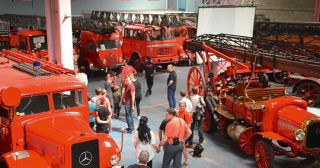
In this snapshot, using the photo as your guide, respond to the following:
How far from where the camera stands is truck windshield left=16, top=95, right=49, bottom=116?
659 centimetres

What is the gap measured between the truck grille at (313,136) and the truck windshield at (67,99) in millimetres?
4646

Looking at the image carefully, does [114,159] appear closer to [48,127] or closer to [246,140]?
[48,127]

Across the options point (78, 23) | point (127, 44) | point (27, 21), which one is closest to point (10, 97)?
point (127, 44)

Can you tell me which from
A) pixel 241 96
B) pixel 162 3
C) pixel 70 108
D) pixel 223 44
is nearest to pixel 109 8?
pixel 162 3

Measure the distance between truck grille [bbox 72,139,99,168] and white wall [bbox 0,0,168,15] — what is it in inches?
944

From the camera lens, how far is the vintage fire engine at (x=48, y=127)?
5.94m

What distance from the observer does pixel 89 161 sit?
6.12 meters

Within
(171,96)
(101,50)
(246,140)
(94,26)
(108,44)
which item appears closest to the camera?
(246,140)

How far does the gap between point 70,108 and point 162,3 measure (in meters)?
29.2

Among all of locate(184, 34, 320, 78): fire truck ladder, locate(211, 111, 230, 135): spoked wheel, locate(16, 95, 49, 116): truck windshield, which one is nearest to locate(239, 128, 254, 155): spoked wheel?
locate(211, 111, 230, 135): spoked wheel

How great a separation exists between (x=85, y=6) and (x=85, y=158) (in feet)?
86.0

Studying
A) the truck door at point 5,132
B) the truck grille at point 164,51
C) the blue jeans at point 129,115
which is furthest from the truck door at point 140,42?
the truck door at point 5,132

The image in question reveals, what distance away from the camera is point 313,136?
7.59 metres

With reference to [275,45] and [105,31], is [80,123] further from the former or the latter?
[105,31]
